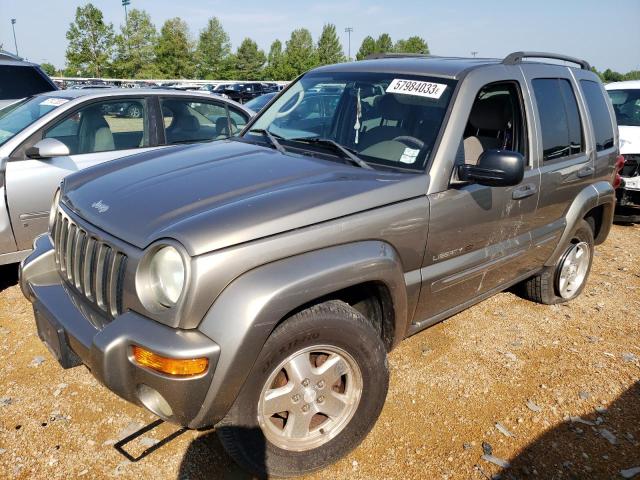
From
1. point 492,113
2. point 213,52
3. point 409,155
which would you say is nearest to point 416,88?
point 409,155

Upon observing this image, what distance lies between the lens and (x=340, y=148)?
3035 mm

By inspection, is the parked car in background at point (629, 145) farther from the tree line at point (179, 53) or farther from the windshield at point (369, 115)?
the tree line at point (179, 53)

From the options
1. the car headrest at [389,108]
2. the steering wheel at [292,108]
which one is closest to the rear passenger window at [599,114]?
the car headrest at [389,108]

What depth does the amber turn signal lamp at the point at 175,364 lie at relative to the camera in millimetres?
1935

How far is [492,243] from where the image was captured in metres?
3.19

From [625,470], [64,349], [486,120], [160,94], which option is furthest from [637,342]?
[160,94]

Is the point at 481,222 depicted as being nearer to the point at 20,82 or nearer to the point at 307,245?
the point at 307,245

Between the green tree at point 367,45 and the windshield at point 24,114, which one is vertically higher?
the green tree at point 367,45

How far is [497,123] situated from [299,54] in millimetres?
81778

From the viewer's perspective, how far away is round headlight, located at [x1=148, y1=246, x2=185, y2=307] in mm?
2037

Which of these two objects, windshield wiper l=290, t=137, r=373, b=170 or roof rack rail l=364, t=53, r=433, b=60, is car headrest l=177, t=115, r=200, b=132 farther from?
windshield wiper l=290, t=137, r=373, b=170

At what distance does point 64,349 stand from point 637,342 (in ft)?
13.1

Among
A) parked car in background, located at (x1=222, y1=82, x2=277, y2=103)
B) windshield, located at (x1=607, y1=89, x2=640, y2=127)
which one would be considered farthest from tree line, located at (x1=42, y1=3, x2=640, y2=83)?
windshield, located at (x1=607, y1=89, x2=640, y2=127)

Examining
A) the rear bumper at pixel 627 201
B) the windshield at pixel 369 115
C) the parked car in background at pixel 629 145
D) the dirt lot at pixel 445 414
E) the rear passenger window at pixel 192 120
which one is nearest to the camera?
the dirt lot at pixel 445 414
